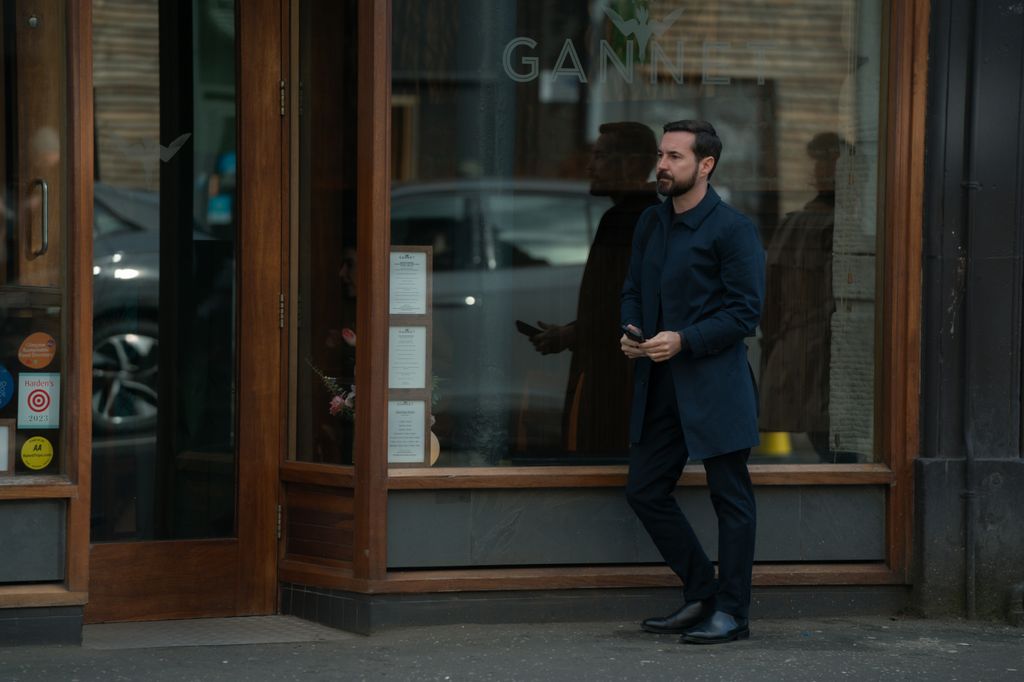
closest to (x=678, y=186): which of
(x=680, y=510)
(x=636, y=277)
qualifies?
(x=636, y=277)

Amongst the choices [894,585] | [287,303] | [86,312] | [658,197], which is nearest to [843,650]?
[894,585]

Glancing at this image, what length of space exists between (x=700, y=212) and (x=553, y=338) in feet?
3.19

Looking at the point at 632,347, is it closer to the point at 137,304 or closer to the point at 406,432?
the point at 406,432

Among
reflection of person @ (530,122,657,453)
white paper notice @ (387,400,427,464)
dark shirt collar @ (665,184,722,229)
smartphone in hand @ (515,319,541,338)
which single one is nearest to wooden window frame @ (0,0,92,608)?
white paper notice @ (387,400,427,464)

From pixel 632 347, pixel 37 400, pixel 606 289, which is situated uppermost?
pixel 606 289

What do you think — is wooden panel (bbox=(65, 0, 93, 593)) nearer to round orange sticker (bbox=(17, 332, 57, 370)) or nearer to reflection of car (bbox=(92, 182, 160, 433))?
round orange sticker (bbox=(17, 332, 57, 370))

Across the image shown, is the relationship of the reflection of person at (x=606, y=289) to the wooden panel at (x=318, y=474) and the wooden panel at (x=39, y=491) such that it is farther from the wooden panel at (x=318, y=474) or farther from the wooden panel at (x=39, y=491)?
the wooden panel at (x=39, y=491)

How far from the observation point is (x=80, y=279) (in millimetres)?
6004

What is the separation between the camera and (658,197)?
265 inches

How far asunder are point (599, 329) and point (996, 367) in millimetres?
1609

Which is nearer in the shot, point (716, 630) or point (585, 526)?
point (716, 630)

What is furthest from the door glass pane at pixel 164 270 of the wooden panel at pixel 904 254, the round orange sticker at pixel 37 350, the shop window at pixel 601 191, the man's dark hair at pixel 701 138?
the wooden panel at pixel 904 254

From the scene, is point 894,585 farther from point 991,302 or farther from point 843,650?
point 991,302

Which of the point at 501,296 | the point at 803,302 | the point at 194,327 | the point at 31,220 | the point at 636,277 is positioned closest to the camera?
the point at 31,220
